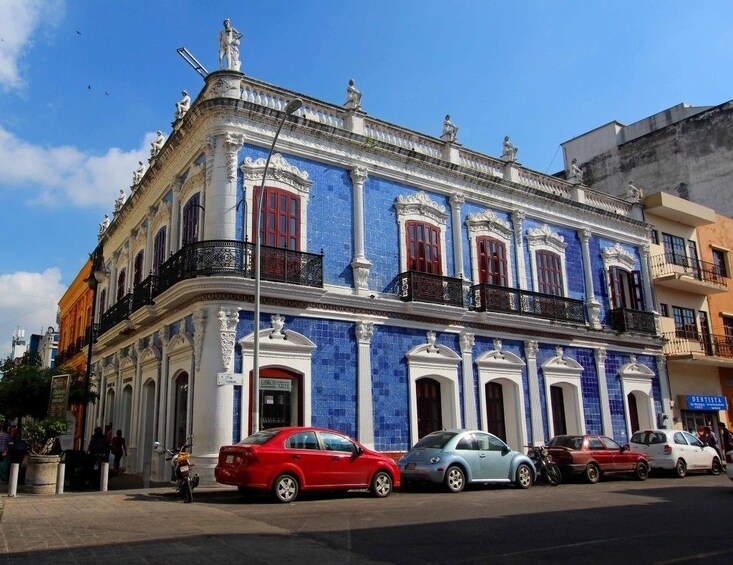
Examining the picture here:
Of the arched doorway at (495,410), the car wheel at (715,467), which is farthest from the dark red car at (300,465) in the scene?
the car wheel at (715,467)

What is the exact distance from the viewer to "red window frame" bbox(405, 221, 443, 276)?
19047 millimetres

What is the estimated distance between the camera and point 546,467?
16.0m

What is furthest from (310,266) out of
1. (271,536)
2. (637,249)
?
(637,249)

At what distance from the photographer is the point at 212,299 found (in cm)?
1523

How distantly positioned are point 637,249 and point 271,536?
2249 cm

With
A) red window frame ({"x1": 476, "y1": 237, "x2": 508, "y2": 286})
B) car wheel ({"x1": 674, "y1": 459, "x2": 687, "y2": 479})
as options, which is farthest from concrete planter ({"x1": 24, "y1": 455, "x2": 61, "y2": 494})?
car wheel ({"x1": 674, "y1": 459, "x2": 687, "y2": 479})

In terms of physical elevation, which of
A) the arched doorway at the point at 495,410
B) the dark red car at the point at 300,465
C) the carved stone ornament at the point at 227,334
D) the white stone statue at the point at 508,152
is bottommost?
the dark red car at the point at 300,465

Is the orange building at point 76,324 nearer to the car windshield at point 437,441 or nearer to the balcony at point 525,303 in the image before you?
the balcony at point 525,303

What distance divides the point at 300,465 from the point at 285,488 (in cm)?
51

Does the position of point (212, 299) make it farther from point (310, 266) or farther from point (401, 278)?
point (401, 278)

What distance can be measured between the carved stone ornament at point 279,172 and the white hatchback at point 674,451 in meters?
12.9

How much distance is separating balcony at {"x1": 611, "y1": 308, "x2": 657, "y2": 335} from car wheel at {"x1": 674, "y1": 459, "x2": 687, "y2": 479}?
565 cm

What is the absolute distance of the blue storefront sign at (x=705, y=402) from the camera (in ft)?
83.4

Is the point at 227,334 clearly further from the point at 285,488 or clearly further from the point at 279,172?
the point at 279,172
